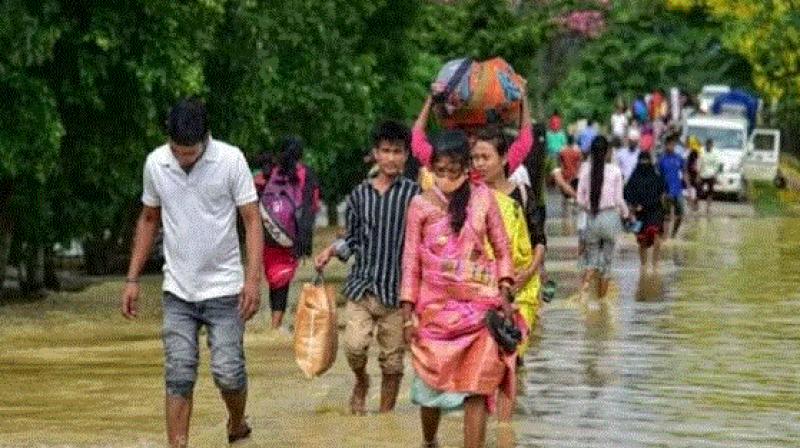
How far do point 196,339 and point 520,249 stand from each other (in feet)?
6.79

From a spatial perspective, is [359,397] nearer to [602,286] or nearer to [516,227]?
[516,227]

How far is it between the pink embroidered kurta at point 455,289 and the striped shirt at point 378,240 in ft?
6.42

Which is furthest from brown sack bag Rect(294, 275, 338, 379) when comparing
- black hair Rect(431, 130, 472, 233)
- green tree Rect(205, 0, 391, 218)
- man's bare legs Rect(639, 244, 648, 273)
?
man's bare legs Rect(639, 244, 648, 273)

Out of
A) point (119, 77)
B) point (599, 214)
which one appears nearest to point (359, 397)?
point (119, 77)

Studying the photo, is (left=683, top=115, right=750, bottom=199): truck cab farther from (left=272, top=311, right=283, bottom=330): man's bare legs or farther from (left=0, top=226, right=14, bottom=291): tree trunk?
(left=272, top=311, right=283, bottom=330): man's bare legs

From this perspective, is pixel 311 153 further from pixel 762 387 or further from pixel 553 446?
pixel 553 446

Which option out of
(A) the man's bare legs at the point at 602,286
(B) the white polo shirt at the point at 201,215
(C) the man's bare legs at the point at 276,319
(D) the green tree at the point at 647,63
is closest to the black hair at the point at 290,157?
(C) the man's bare legs at the point at 276,319

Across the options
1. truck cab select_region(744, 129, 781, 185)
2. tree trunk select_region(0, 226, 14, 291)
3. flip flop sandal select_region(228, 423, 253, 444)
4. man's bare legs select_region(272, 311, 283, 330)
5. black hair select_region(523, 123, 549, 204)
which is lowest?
truck cab select_region(744, 129, 781, 185)

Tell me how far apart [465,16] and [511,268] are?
36.9 meters

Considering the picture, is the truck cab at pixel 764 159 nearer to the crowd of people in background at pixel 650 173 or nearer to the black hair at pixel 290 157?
the crowd of people in background at pixel 650 173

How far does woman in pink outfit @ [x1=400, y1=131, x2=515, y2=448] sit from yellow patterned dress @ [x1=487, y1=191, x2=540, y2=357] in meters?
0.13

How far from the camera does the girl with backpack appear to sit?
67.4 ft

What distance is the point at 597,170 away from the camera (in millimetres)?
25250

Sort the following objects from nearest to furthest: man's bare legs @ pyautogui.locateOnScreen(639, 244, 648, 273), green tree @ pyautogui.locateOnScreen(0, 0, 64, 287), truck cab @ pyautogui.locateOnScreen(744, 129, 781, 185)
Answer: green tree @ pyautogui.locateOnScreen(0, 0, 64, 287) < man's bare legs @ pyautogui.locateOnScreen(639, 244, 648, 273) < truck cab @ pyautogui.locateOnScreen(744, 129, 781, 185)
